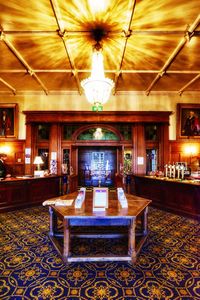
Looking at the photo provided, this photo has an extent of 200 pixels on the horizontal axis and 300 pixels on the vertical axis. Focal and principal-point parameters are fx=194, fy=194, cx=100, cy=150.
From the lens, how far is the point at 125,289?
237 centimetres

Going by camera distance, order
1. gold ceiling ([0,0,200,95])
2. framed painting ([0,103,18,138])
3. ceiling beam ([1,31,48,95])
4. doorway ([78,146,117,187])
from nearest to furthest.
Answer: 1. gold ceiling ([0,0,200,95])
2. ceiling beam ([1,31,48,95])
3. framed painting ([0,103,18,138])
4. doorway ([78,146,117,187])

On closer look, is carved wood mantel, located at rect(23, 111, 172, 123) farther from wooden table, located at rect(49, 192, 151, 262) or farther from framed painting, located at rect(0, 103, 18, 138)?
wooden table, located at rect(49, 192, 151, 262)

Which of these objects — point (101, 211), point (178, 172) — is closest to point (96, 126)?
point (178, 172)

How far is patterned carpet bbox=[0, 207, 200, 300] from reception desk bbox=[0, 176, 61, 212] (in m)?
1.90

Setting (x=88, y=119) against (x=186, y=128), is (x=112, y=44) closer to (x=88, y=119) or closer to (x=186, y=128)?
(x=88, y=119)

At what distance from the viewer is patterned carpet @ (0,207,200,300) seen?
231cm

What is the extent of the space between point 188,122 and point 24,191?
721 centimetres

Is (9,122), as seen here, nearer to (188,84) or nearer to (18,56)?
(18,56)

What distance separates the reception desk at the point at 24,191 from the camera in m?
5.80

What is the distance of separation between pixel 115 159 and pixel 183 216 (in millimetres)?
4849

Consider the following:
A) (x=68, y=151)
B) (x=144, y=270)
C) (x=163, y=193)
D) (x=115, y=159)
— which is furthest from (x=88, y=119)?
(x=144, y=270)

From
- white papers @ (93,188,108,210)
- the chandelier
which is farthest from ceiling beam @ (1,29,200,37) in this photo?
white papers @ (93,188,108,210)

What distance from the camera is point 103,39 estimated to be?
4.60 meters

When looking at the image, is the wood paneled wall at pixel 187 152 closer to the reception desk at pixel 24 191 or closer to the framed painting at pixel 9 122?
the reception desk at pixel 24 191
